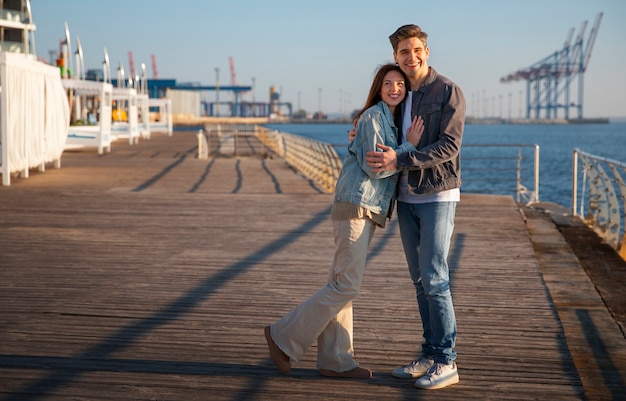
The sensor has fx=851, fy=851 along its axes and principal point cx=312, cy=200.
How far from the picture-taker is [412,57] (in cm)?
343

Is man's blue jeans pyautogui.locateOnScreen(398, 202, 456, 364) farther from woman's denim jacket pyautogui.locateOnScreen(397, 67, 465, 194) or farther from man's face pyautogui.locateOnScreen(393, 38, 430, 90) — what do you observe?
man's face pyautogui.locateOnScreen(393, 38, 430, 90)

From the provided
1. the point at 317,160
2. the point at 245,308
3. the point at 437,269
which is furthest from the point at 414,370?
the point at 317,160

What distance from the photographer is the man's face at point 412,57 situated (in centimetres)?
343

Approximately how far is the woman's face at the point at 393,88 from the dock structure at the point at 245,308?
116 cm

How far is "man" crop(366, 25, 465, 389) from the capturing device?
134 inches

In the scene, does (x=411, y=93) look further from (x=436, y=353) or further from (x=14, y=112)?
(x=14, y=112)

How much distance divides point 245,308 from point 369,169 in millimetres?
1632

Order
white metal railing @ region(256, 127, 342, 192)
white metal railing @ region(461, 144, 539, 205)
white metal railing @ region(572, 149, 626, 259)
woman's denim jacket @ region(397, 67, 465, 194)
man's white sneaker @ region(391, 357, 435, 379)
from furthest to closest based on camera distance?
white metal railing @ region(256, 127, 342, 192), white metal railing @ region(461, 144, 539, 205), white metal railing @ region(572, 149, 626, 259), man's white sneaker @ region(391, 357, 435, 379), woman's denim jacket @ region(397, 67, 465, 194)

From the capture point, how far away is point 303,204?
392 inches

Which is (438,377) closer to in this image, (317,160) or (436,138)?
(436,138)

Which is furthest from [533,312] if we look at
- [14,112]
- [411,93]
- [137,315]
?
[14,112]

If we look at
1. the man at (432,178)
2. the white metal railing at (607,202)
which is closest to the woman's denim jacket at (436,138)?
the man at (432,178)

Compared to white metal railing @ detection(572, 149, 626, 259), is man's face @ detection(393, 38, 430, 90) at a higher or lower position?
higher

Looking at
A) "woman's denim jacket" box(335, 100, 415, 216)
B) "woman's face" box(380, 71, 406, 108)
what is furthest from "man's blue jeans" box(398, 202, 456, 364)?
"woman's face" box(380, 71, 406, 108)
